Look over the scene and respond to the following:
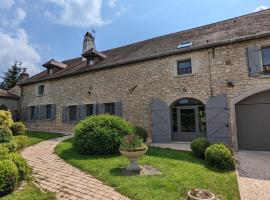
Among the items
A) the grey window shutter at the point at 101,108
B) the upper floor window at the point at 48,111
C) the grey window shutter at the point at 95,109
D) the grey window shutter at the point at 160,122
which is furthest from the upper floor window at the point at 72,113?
the grey window shutter at the point at 160,122

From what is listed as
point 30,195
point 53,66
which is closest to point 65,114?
point 53,66

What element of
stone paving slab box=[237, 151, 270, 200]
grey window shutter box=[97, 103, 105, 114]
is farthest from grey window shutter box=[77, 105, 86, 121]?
stone paving slab box=[237, 151, 270, 200]

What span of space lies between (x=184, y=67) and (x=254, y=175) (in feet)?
20.9

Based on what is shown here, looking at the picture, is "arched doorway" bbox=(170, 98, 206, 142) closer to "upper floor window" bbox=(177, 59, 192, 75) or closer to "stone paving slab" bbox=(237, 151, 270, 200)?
"upper floor window" bbox=(177, 59, 192, 75)

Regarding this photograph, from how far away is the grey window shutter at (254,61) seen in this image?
8.45m

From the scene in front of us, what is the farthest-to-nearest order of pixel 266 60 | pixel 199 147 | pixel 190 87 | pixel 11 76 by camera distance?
pixel 11 76 → pixel 190 87 → pixel 266 60 → pixel 199 147

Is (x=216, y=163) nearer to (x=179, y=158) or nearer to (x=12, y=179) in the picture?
(x=179, y=158)

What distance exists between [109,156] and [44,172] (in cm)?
220

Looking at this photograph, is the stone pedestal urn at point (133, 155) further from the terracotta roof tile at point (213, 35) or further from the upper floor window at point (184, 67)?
the terracotta roof tile at point (213, 35)

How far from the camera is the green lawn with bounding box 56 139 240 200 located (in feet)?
13.2

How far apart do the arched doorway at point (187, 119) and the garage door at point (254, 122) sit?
1.71 m

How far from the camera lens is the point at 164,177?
4781mm

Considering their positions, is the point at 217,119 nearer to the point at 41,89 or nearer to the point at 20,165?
the point at 20,165

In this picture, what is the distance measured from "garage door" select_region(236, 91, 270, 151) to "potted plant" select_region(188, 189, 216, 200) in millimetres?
5995
